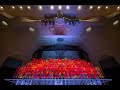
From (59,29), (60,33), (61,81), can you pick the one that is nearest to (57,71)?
(61,81)

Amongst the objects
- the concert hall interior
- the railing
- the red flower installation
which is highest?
the concert hall interior

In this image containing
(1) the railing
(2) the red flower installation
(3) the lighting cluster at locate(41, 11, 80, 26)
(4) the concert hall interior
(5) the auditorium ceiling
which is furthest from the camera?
(3) the lighting cluster at locate(41, 11, 80, 26)

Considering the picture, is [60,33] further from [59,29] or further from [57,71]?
[57,71]

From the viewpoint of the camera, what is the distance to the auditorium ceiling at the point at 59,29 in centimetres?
995

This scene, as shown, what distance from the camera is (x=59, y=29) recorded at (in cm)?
1049

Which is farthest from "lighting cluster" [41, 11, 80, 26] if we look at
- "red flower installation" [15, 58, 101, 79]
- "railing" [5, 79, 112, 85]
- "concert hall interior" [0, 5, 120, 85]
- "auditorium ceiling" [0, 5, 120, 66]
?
"railing" [5, 79, 112, 85]

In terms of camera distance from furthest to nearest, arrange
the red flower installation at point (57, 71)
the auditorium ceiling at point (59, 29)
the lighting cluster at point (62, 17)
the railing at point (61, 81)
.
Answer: the lighting cluster at point (62, 17) < the auditorium ceiling at point (59, 29) < the red flower installation at point (57, 71) < the railing at point (61, 81)

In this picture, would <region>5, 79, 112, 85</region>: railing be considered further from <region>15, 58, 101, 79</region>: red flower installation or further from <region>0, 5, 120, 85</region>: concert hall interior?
<region>0, 5, 120, 85</region>: concert hall interior

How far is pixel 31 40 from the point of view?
10453 mm

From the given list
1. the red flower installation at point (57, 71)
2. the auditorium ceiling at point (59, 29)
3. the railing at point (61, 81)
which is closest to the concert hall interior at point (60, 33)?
the auditorium ceiling at point (59, 29)

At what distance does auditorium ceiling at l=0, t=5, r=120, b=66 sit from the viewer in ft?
32.7

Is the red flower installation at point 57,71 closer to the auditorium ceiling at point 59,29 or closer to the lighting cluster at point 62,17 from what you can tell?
the auditorium ceiling at point 59,29
